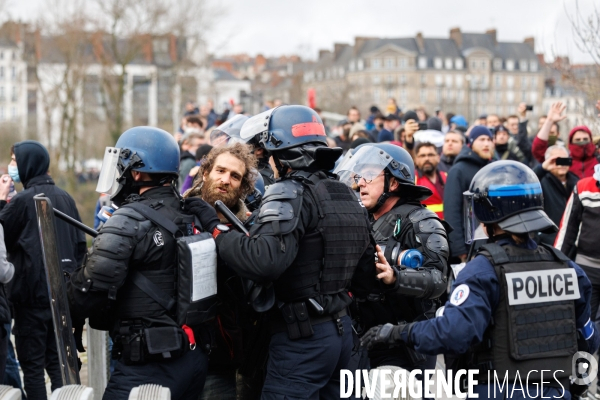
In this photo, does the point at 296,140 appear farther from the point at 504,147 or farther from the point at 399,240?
the point at 504,147

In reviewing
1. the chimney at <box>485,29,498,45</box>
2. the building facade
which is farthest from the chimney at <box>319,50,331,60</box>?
the chimney at <box>485,29,498,45</box>

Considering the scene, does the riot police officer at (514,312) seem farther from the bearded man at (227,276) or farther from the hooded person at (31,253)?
the hooded person at (31,253)

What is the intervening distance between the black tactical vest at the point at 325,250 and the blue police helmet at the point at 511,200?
0.64 metres

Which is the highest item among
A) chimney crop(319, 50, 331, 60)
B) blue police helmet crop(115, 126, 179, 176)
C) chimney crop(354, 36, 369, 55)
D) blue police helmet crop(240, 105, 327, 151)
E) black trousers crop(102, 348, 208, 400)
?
chimney crop(354, 36, 369, 55)

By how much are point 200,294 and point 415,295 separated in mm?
1237

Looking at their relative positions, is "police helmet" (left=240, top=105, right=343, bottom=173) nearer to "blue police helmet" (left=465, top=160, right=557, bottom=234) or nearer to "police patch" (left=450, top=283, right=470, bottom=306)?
"blue police helmet" (left=465, top=160, right=557, bottom=234)

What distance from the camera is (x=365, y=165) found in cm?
515

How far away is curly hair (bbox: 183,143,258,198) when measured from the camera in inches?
203

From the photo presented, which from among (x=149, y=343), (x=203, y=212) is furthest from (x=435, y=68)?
(x=149, y=343)

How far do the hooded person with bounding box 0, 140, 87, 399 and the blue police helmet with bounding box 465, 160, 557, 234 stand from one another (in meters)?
3.44

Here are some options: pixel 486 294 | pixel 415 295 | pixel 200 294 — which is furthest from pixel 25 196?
pixel 486 294

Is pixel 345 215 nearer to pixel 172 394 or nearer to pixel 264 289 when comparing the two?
pixel 264 289

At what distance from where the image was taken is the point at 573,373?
12.6ft

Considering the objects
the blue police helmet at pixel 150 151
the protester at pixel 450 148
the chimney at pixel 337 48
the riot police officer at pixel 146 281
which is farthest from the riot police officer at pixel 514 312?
the chimney at pixel 337 48
